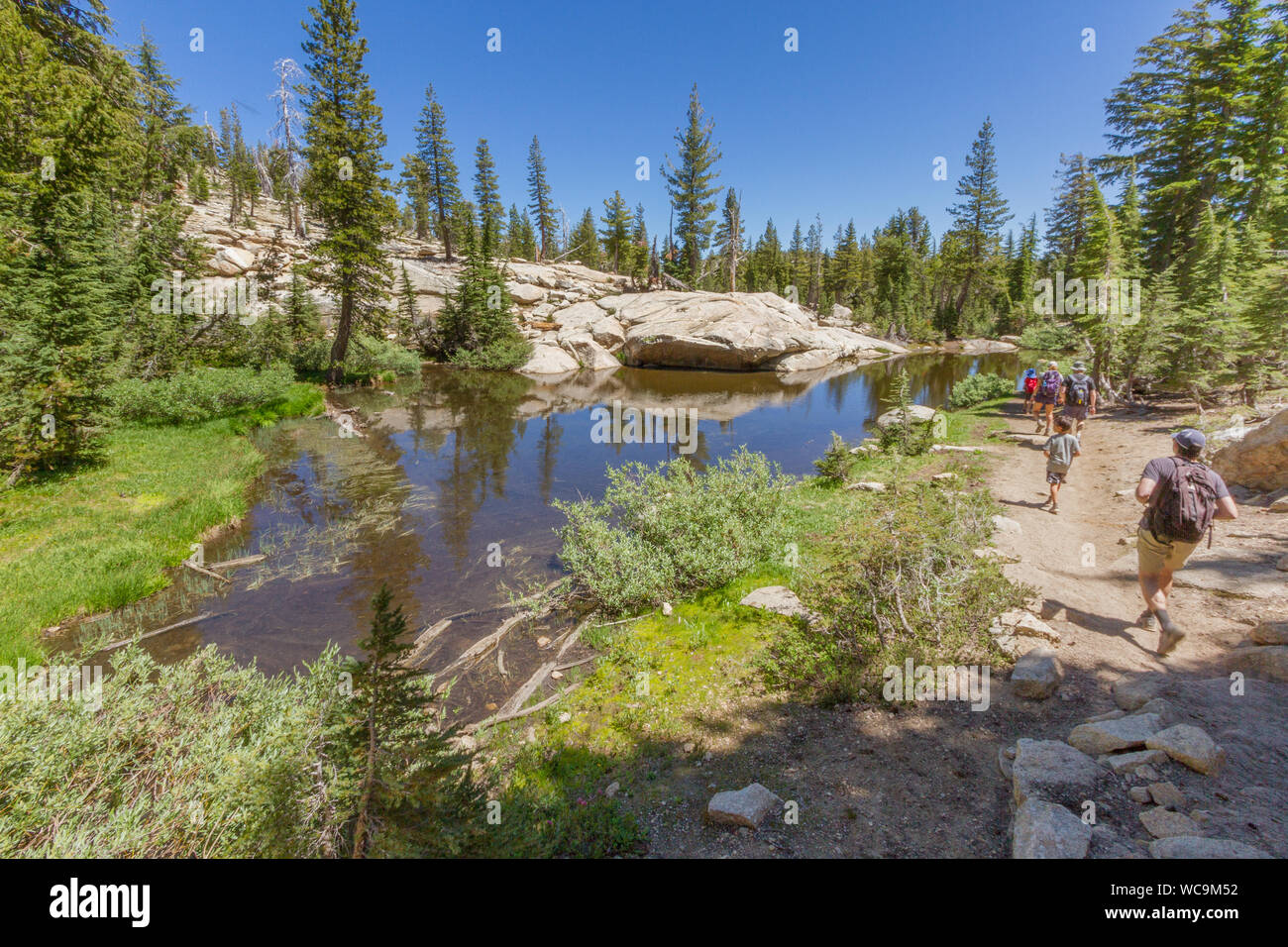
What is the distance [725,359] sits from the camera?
4191 cm

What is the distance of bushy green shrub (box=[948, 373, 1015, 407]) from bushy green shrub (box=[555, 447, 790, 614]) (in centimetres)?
1871

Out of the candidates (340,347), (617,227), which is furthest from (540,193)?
(340,347)

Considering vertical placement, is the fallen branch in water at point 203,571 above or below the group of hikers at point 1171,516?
below

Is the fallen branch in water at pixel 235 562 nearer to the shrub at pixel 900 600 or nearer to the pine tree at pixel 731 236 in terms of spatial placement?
the shrub at pixel 900 600

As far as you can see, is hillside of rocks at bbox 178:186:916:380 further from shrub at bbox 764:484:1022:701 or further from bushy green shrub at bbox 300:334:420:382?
shrub at bbox 764:484:1022:701

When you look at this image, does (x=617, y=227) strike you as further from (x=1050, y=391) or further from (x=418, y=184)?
(x=1050, y=391)

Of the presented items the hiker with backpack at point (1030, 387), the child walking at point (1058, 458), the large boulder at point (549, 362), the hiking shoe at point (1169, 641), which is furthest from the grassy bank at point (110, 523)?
the hiker with backpack at point (1030, 387)

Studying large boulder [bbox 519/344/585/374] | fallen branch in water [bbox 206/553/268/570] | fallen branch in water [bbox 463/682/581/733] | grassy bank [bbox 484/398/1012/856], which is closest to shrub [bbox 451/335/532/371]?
large boulder [bbox 519/344/585/374]

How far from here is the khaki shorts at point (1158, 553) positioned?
5.88 meters

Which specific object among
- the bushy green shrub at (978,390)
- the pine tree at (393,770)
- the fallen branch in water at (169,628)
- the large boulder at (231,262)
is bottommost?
the fallen branch in water at (169,628)

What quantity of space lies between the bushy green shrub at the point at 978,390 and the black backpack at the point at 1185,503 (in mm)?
20526
